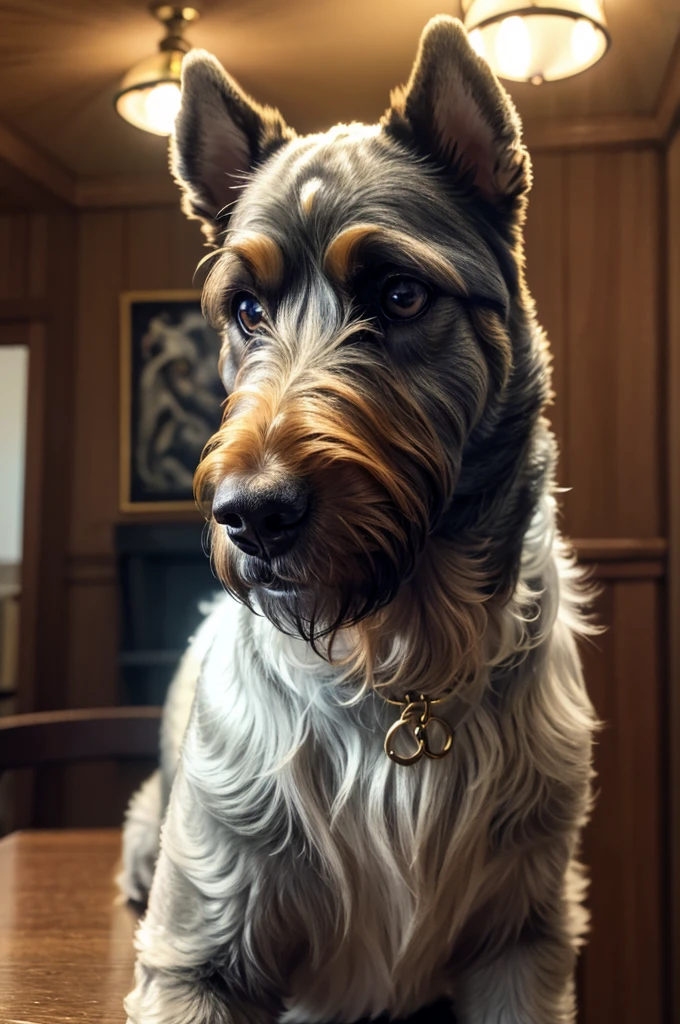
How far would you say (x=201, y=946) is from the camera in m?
0.69

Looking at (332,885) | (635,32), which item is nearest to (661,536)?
(635,32)

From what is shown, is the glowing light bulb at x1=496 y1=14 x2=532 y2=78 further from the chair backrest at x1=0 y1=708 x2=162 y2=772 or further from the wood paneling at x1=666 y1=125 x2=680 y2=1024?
the chair backrest at x1=0 y1=708 x2=162 y2=772

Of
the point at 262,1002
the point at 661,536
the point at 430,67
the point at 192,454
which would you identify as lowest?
the point at 262,1002

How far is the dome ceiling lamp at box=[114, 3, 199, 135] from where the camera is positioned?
2.71ft

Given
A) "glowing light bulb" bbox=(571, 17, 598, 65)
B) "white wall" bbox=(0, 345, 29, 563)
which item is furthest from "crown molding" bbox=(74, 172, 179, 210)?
"white wall" bbox=(0, 345, 29, 563)

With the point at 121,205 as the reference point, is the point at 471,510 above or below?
below

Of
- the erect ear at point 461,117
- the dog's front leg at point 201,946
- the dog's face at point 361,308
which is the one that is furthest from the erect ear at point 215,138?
the dog's front leg at point 201,946

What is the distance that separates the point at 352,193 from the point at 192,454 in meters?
1.48

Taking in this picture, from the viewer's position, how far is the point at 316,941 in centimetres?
70

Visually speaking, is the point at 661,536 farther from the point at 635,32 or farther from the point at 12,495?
the point at 12,495

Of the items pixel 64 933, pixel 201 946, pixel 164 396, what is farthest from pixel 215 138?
pixel 164 396

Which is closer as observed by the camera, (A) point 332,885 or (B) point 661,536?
(A) point 332,885

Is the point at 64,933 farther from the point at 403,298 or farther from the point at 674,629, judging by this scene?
the point at 674,629

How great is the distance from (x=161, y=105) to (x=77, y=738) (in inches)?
39.3
